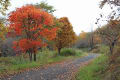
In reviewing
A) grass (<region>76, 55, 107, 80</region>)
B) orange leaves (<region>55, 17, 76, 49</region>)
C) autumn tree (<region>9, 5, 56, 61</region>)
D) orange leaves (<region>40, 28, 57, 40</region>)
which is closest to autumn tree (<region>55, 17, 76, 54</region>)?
orange leaves (<region>55, 17, 76, 49</region>)

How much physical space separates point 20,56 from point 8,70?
542 centimetres

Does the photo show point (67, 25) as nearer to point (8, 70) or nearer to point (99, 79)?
point (8, 70)

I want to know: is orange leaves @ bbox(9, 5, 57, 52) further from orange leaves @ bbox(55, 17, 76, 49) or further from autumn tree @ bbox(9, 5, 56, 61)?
orange leaves @ bbox(55, 17, 76, 49)

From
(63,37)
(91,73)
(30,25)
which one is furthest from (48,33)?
(63,37)

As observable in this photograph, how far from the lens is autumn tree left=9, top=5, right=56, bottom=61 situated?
15.0 metres

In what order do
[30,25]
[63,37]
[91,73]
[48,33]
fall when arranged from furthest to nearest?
[63,37], [48,33], [30,25], [91,73]

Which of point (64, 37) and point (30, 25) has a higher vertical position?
point (30, 25)

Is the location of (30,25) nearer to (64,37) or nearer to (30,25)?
(30,25)

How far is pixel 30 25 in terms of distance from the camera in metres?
16.1

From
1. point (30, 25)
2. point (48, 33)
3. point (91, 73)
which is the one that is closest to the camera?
point (91, 73)

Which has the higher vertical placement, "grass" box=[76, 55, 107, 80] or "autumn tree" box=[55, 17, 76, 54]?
"autumn tree" box=[55, 17, 76, 54]

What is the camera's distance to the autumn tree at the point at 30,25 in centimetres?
1501

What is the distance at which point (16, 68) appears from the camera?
1267cm

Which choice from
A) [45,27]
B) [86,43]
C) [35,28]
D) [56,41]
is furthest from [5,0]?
[86,43]
